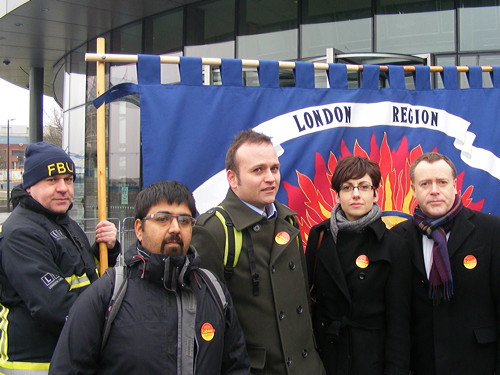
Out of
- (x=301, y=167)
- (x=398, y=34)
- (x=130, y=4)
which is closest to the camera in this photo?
(x=301, y=167)

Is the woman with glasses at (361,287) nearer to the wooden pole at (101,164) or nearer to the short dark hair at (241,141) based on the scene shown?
the short dark hair at (241,141)

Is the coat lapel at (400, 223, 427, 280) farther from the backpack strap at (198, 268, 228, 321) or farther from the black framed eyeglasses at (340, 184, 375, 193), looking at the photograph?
the backpack strap at (198, 268, 228, 321)

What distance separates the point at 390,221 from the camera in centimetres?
347

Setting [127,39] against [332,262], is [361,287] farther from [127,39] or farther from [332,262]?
[127,39]

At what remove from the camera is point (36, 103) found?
54.2ft

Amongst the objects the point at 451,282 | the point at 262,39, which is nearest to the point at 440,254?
the point at 451,282

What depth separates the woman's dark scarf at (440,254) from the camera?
2.35 meters

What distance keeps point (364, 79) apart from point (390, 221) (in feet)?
3.38

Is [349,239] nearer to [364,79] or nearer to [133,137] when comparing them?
[364,79]

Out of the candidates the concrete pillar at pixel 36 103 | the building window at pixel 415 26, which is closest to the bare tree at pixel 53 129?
the concrete pillar at pixel 36 103

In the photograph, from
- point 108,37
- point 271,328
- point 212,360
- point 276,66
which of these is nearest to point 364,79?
point 276,66

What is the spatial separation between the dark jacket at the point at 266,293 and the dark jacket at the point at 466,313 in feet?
2.05

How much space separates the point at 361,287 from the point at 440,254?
0.42 metres

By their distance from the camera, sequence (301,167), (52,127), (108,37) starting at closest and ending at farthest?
(301,167) < (108,37) < (52,127)
